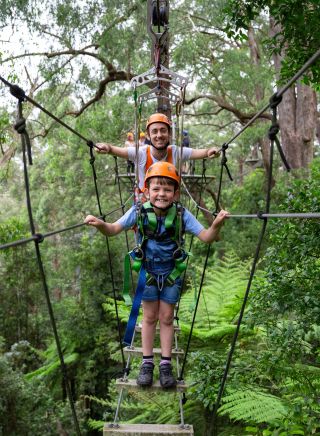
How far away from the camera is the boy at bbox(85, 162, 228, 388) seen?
2092 mm

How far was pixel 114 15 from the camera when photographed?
234 inches

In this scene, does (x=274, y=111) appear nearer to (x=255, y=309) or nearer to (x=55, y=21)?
(x=255, y=309)

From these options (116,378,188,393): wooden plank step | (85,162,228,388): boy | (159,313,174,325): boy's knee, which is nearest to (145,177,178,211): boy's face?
(85,162,228,388): boy

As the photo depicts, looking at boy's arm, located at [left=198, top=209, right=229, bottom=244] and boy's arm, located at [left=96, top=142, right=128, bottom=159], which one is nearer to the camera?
boy's arm, located at [left=198, top=209, right=229, bottom=244]

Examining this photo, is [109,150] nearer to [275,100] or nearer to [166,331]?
[166,331]

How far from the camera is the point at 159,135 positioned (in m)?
2.57

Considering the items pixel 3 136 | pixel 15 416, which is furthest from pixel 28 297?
pixel 3 136

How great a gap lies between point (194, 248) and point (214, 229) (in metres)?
7.36

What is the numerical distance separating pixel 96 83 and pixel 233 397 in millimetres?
5000

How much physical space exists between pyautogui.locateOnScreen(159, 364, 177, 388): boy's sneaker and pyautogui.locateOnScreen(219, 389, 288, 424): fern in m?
0.67

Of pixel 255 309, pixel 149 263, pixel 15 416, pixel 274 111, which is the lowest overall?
pixel 15 416

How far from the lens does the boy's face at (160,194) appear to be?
6.87 feet

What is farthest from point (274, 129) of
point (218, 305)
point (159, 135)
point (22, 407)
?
point (22, 407)

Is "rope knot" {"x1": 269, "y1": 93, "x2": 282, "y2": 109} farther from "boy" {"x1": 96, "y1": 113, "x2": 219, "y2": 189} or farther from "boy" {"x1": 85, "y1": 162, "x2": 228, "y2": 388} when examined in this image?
"boy" {"x1": 96, "y1": 113, "x2": 219, "y2": 189}
